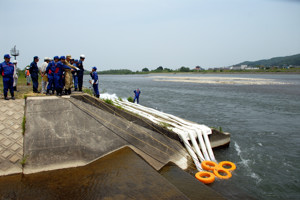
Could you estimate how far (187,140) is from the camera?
31.3 ft

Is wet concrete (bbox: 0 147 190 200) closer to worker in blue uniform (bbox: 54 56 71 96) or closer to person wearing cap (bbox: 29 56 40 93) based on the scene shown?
worker in blue uniform (bbox: 54 56 71 96)

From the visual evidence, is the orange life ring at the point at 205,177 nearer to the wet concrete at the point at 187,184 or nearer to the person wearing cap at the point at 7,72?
the wet concrete at the point at 187,184

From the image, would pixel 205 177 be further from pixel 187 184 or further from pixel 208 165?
pixel 187 184

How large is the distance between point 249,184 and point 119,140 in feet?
18.4

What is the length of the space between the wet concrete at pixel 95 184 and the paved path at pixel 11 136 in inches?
16.0

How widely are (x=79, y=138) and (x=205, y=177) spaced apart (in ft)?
16.8

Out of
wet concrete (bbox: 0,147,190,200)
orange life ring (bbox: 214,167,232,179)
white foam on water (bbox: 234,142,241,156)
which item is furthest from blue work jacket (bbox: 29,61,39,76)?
white foam on water (bbox: 234,142,241,156)

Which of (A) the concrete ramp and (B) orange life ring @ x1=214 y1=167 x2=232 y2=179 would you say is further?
(B) orange life ring @ x1=214 y1=167 x2=232 y2=179

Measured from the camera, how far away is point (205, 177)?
811 cm

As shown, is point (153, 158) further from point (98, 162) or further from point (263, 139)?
point (263, 139)

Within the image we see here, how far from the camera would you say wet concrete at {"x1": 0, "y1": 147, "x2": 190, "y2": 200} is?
5.66 m

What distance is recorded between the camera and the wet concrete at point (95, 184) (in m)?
5.66

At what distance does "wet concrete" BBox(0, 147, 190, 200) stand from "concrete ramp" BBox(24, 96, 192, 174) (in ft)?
1.63

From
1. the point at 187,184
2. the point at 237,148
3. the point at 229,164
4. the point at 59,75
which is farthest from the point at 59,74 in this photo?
the point at 237,148
